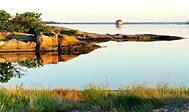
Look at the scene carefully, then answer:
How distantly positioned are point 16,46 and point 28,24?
43.0 ft

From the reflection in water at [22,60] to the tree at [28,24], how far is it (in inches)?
428

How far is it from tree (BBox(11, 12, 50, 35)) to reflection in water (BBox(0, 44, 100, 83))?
35.7 ft

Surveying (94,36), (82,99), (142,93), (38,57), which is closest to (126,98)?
(142,93)

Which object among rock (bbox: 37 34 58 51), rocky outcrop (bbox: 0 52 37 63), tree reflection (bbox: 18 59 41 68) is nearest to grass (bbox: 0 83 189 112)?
tree reflection (bbox: 18 59 41 68)

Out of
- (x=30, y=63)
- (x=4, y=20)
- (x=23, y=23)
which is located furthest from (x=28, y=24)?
(x=30, y=63)

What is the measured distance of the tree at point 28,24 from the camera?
51.6m

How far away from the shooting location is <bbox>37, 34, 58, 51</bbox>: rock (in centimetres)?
4108

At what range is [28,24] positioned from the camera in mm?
52438

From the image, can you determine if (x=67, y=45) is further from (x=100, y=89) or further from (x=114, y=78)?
(x=100, y=89)

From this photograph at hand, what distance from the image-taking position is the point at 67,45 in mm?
44062

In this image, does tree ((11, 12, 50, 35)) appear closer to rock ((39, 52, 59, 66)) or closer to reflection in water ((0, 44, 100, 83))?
reflection in water ((0, 44, 100, 83))

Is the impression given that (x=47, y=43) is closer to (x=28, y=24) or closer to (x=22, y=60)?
(x=22, y=60)

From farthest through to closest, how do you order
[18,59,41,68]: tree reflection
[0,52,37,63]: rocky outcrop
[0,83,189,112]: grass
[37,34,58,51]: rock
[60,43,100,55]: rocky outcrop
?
1. [60,43,100,55]: rocky outcrop
2. [37,34,58,51]: rock
3. [0,52,37,63]: rocky outcrop
4. [18,59,41,68]: tree reflection
5. [0,83,189,112]: grass

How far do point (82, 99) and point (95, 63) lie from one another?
2111cm
